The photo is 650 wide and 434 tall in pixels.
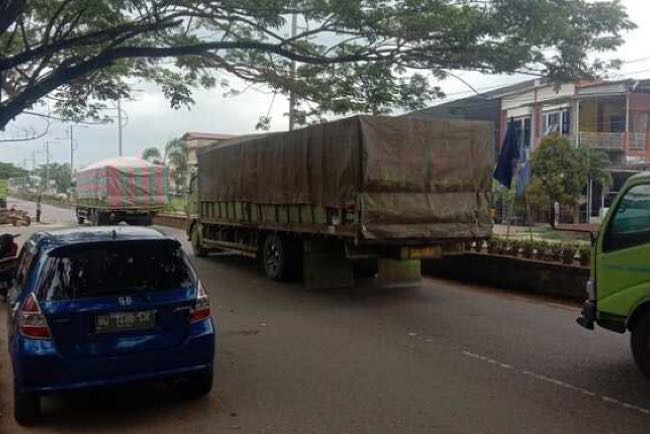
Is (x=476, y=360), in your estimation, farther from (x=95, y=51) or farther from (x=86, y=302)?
(x=95, y=51)

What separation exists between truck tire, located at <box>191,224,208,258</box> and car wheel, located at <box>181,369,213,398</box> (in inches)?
476

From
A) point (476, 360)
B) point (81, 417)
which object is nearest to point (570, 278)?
point (476, 360)

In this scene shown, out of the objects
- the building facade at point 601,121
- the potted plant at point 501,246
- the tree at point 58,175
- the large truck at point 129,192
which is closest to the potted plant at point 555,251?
the potted plant at point 501,246

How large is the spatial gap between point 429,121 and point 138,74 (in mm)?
7289

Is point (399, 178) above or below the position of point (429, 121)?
below

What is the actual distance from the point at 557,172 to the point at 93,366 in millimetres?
28020

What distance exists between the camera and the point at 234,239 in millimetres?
15172

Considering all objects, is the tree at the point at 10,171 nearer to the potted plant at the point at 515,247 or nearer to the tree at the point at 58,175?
the tree at the point at 58,175

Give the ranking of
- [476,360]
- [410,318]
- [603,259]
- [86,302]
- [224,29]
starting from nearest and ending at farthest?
[86,302], [603,259], [476,360], [410,318], [224,29]

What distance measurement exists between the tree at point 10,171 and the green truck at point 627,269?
87.7 m

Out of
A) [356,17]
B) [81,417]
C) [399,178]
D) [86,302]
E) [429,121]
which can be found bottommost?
[81,417]

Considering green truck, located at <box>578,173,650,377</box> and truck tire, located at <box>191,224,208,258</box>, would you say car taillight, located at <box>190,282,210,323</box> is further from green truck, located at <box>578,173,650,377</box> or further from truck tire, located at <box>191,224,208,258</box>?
truck tire, located at <box>191,224,208,258</box>

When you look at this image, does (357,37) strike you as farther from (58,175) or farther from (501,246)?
(58,175)

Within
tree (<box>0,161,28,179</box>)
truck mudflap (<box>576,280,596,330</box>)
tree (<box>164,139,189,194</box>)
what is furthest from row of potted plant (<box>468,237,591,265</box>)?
tree (<box>0,161,28,179</box>)
